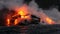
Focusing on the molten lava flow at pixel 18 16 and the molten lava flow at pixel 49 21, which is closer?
the molten lava flow at pixel 18 16

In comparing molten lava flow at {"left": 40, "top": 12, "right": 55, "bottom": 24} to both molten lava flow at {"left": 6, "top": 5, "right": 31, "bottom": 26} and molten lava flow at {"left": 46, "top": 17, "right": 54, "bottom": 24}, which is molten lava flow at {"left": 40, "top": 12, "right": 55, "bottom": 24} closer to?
molten lava flow at {"left": 46, "top": 17, "right": 54, "bottom": 24}

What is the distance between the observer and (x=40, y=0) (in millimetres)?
22203

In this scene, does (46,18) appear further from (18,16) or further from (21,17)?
(18,16)

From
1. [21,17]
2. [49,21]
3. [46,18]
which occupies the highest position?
[21,17]

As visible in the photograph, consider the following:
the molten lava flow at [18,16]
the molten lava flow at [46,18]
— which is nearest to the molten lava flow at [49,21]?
the molten lava flow at [46,18]

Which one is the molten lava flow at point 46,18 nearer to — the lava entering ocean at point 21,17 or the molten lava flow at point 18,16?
the lava entering ocean at point 21,17

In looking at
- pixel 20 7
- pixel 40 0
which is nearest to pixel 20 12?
pixel 20 7

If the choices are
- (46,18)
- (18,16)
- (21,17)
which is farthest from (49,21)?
(18,16)

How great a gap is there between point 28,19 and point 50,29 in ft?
7.35

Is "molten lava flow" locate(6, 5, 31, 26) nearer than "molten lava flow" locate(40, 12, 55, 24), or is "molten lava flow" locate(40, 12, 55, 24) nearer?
"molten lava flow" locate(6, 5, 31, 26)

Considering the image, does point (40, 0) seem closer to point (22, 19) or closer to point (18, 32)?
point (22, 19)

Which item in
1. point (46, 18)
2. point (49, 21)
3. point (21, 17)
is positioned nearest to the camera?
point (21, 17)

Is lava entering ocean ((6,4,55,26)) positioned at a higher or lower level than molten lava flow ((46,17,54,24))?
higher

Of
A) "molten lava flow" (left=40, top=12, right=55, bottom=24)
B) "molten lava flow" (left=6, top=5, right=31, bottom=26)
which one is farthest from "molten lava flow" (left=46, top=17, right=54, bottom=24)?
"molten lava flow" (left=6, top=5, right=31, bottom=26)
